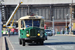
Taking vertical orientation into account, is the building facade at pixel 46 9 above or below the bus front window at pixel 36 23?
above

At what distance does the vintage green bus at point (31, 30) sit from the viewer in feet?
64.4

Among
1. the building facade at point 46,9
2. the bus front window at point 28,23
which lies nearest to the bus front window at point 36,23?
the bus front window at point 28,23

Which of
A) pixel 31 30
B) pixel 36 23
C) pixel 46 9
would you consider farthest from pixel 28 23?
pixel 46 9

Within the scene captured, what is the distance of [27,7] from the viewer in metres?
104

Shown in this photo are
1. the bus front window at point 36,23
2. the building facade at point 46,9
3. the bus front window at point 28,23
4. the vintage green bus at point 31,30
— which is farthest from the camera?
the building facade at point 46,9

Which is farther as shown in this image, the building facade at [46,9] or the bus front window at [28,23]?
the building facade at [46,9]

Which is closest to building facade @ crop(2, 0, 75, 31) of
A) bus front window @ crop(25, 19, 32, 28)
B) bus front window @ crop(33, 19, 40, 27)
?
bus front window @ crop(33, 19, 40, 27)

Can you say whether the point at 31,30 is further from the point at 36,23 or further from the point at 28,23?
the point at 36,23

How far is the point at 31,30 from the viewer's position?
1961 cm

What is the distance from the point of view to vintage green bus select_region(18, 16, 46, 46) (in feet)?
64.4

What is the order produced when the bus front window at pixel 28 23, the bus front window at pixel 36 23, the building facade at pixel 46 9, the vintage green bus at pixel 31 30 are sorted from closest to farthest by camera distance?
1. the vintage green bus at pixel 31 30
2. the bus front window at pixel 28 23
3. the bus front window at pixel 36 23
4. the building facade at pixel 46 9

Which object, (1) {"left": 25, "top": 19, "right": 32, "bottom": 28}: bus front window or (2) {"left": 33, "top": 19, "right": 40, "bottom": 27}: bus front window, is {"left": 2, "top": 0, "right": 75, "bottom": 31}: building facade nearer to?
(2) {"left": 33, "top": 19, "right": 40, "bottom": 27}: bus front window

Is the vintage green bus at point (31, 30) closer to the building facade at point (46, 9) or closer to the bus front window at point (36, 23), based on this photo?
the bus front window at point (36, 23)

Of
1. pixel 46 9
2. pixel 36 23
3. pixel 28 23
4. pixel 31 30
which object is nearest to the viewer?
pixel 31 30
